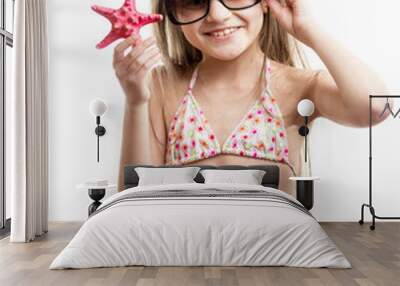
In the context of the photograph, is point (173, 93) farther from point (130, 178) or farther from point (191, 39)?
point (130, 178)

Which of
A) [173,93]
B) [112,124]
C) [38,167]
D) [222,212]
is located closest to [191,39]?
[173,93]

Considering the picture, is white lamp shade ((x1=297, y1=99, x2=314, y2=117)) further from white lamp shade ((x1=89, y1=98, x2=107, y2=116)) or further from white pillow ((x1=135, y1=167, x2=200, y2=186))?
white lamp shade ((x1=89, y1=98, x2=107, y2=116))

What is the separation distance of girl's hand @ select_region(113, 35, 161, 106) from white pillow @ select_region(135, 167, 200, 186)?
3.16 ft

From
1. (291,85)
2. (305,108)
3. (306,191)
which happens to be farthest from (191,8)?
(306,191)

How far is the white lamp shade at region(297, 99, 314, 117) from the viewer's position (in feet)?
21.4

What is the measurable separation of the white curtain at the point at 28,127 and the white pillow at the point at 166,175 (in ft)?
3.43

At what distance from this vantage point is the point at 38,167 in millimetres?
5961

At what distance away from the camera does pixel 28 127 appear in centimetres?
568

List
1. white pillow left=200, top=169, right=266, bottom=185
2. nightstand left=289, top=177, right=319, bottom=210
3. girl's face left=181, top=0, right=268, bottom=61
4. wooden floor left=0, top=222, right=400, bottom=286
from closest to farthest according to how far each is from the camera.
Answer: wooden floor left=0, top=222, right=400, bottom=286 → white pillow left=200, top=169, right=266, bottom=185 → nightstand left=289, top=177, right=319, bottom=210 → girl's face left=181, top=0, right=268, bottom=61

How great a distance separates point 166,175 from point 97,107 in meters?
1.18

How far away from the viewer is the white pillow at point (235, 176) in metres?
6.04

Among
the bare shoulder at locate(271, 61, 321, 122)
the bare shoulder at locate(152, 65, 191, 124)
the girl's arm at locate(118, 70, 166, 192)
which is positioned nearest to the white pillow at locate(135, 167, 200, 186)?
the girl's arm at locate(118, 70, 166, 192)

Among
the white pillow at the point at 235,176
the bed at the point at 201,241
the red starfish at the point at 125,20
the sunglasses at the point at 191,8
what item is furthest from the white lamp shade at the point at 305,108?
the bed at the point at 201,241

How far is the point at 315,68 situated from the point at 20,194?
347cm
